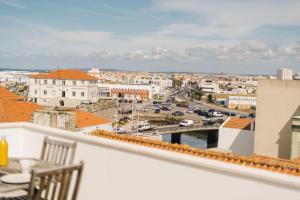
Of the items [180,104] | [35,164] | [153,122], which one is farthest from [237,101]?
[35,164]

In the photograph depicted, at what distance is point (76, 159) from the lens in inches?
215

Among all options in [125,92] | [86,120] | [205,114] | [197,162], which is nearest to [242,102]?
[205,114]

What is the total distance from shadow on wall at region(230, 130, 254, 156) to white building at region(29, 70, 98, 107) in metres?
60.2

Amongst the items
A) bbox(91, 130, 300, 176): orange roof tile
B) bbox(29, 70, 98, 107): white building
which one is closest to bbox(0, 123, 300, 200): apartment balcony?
bbox(91, 130, 300, 176): orange roof tile

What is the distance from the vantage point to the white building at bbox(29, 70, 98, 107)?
8650 cm

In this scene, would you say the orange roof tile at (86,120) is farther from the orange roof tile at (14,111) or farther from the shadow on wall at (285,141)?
the shadow on wall at (285,141)

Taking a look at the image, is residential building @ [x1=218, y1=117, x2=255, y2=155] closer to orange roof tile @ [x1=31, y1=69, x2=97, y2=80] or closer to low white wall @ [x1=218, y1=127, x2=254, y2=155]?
low white wall @ [x1=218, y1=127, x2=254, y2=155]

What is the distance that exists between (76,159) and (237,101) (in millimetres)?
123660

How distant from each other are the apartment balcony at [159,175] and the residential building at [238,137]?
23493 millimetres

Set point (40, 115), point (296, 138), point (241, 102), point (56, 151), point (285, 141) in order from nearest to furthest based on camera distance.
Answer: point (56, 151), point (40, 115), point (296, 138), point (285, 141), point (241, 102)

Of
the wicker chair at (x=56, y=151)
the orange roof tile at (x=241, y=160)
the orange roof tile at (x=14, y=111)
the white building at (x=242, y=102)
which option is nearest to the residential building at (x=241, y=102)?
the white building at (x=242, y=102)

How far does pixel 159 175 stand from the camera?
4473 mm

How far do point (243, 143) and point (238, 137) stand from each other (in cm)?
78

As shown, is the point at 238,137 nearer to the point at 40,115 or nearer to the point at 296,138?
the point at 296,138
